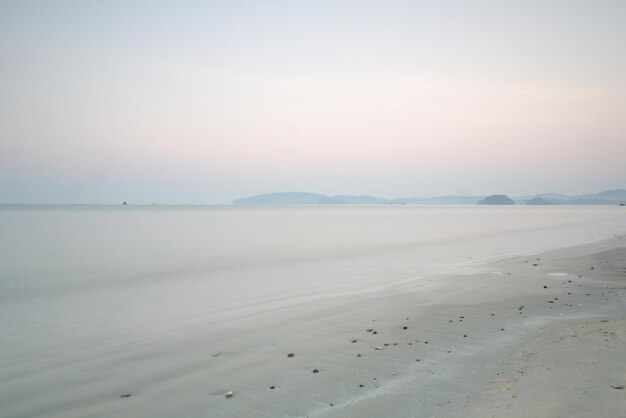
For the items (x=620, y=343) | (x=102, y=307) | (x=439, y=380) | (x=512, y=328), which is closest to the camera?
(x=439, y=380)

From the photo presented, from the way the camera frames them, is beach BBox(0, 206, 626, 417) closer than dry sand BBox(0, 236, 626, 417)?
No

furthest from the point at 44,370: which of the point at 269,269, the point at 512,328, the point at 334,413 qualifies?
the point at 269,269

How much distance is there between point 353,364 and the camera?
7.63m

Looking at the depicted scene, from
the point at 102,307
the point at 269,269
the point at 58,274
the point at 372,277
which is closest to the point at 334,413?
the point at 102,307

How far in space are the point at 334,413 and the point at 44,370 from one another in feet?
18.4

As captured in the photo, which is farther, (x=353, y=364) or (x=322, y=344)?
(x=322, y=344)

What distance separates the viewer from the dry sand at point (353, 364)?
5.98 metres

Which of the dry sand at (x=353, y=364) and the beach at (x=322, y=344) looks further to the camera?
the beach at (x=322, y=344)

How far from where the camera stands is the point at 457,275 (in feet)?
59.3

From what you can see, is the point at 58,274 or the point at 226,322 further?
the point at 58,274

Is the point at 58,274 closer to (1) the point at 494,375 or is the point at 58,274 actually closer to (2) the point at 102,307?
(2) the point at 102,307

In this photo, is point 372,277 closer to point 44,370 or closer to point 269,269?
point 269,269

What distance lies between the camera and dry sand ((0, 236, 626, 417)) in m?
5.98

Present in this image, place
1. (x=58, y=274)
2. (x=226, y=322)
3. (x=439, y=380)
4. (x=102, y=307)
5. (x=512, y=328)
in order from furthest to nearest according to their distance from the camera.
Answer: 1. (x=58, y=274)
2. (x=102, y=307)
3. (x=226, y=322)
4. (x=512, y=328)
5. (x=439, y=380)
